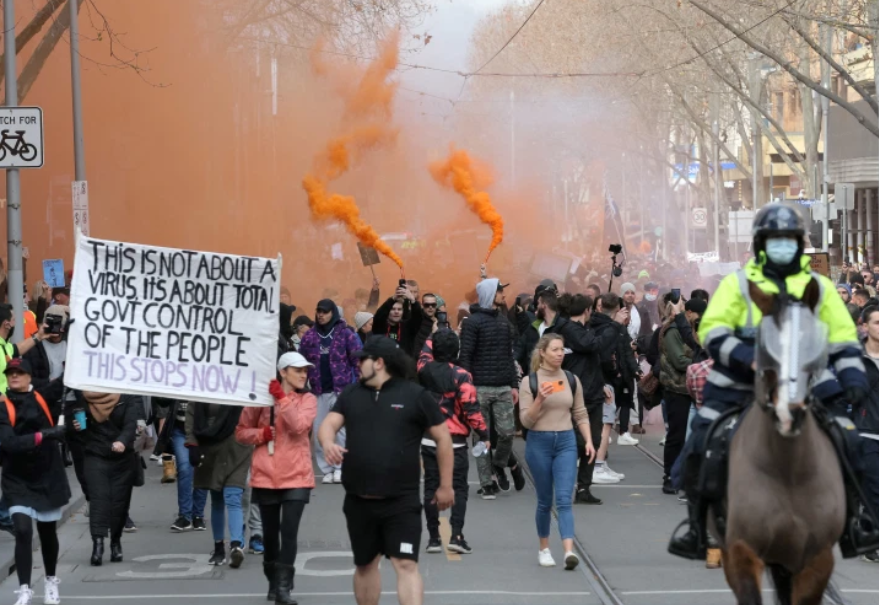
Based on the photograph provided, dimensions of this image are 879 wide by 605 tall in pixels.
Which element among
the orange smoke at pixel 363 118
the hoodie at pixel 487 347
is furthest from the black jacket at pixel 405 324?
the orange smoke at pixel 363 118

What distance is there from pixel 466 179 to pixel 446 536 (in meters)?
21.9

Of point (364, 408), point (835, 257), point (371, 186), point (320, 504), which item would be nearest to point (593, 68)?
point (835, 257)

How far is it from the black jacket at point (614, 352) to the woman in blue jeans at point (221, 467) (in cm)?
450

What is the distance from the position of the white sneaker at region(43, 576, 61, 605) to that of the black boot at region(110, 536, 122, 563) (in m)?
1.55

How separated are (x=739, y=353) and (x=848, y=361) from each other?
20.6 inches

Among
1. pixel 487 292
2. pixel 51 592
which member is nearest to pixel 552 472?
pixel 487 292

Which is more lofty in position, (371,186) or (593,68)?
(593,68)

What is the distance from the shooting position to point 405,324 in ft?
52.1

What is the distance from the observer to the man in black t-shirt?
7.93 meters

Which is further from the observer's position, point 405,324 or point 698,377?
point 405,324

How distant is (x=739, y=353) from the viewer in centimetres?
662

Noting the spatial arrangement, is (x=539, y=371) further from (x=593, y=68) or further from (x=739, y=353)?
(x=593, y=68)

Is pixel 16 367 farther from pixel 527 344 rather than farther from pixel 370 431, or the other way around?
pixel 527 344

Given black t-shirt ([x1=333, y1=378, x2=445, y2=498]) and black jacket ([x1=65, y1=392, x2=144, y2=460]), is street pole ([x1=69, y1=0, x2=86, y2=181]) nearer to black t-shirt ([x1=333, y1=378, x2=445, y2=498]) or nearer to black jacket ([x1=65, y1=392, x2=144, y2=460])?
black jacket ([x1=65, y1=392, x2=144, y2=460])
